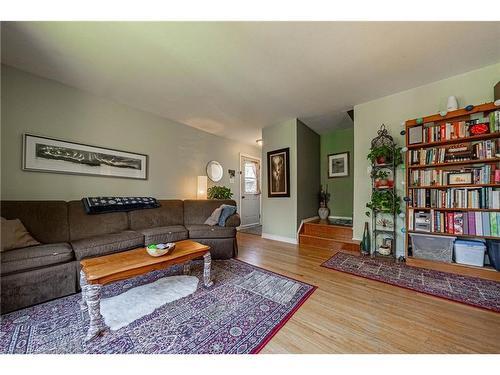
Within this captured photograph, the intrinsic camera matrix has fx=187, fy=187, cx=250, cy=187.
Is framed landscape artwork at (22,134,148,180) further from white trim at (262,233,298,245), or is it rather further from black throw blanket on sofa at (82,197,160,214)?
white trim at (262,233,298,245)

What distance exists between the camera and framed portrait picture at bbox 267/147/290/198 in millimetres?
3789

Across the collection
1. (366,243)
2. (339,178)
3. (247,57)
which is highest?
(247,57)

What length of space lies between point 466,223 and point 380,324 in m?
1.85

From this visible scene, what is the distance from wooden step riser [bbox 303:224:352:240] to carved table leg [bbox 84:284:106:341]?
10.7 feet

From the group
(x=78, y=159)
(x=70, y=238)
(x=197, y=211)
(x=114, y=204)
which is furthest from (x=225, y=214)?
(x=78, y=159)

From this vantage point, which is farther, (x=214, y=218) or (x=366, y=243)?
(x=214, y=218)

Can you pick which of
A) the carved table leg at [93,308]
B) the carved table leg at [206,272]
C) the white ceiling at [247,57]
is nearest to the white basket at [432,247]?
the white ceiling at [247,57]

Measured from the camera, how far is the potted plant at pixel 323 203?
14.0 feet

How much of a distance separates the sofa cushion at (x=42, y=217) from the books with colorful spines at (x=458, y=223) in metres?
4.51

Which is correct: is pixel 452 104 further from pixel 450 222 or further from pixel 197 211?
pixel 197 211

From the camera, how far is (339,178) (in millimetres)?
4367

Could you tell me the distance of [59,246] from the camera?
1.82 metres
